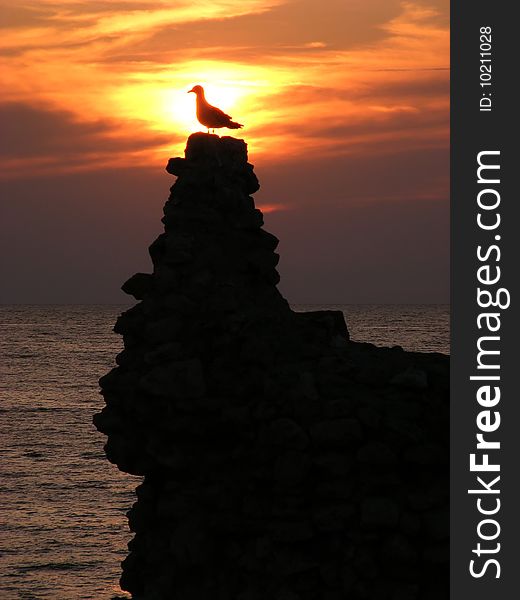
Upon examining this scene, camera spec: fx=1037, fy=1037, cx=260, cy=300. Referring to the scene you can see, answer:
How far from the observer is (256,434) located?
51.9 ft

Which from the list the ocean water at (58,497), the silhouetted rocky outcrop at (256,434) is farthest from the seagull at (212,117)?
the ocean water at (58,497)

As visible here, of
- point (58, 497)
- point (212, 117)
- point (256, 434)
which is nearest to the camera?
point (256, 434)

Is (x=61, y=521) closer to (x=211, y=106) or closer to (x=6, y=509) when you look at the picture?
(x=6, y=509)

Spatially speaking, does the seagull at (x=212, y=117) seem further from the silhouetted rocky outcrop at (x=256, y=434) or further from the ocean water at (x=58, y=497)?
the ocean water at (x=58, y=497)

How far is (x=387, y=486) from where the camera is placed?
15.1 metres

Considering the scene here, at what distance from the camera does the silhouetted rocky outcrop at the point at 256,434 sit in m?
15.1

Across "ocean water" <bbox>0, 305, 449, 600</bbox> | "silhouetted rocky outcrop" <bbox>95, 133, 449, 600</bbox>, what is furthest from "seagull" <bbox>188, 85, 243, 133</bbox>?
"ocean water" <bbox>0, 305, 449, 600</bbox>

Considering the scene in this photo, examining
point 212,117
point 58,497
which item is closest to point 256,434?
point 212,117

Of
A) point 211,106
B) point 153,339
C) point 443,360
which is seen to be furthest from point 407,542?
point 211,106

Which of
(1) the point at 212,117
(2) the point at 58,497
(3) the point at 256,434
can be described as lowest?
(2) the point at 58,497

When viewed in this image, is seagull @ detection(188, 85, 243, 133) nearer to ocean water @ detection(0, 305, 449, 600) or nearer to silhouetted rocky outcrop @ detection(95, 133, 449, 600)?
silhouetted rocky outcrop @ detection(95, 133, 449, 600)

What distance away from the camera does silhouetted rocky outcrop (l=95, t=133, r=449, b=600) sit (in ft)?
49.4

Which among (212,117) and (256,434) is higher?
(212,117)

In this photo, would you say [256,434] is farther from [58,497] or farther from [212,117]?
[58,497]
